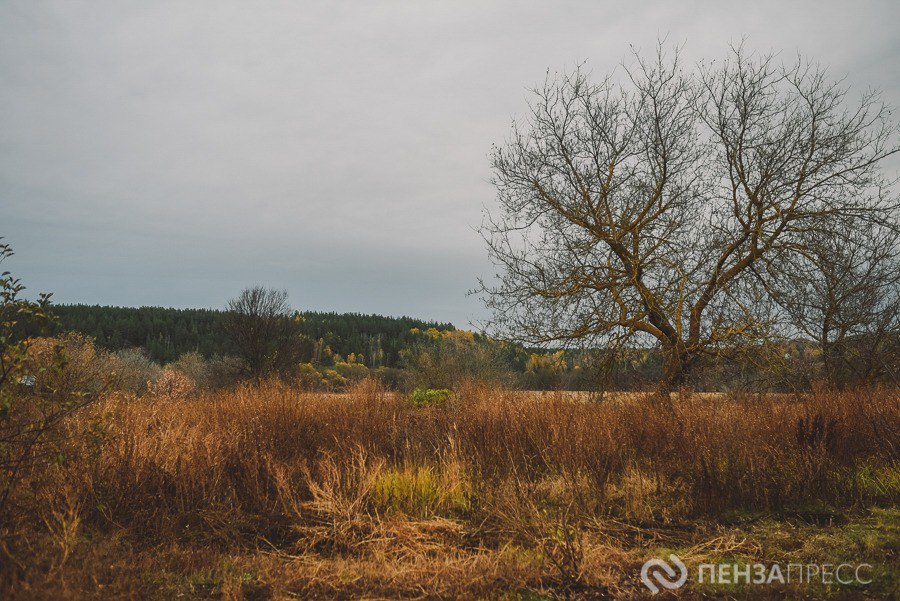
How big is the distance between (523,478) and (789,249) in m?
7.43

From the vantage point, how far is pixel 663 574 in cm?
456

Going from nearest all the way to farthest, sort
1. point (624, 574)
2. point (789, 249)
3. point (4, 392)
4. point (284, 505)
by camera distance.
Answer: point (4, 392), point (624, 574), point (284, 505), point (789, 249)

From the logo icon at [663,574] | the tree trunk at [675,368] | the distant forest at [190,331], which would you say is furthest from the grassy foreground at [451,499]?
the distant forest at [190,331]

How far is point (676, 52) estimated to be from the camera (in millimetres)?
11086

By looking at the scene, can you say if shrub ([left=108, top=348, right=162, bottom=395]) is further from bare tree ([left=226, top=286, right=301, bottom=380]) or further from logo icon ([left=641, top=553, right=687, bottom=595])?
logo icon ([left=641, top=553, right=687, bottom=595])

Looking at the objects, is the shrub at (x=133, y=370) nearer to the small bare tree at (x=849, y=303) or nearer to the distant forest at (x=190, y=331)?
the small bare tree at (x=849, y=303)

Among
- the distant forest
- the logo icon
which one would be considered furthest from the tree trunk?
the distant forest

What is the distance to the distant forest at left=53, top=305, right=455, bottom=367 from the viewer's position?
2539 inches

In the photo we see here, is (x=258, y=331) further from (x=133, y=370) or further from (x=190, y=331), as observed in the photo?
(x=190, y=331)

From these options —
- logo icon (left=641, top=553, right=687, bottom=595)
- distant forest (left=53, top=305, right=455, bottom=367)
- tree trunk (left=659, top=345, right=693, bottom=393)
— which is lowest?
logo icon (left=641, top=553, right=687, bottom=595)

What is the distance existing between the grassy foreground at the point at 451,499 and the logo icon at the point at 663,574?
4.3 inches

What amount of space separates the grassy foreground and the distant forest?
176 ft

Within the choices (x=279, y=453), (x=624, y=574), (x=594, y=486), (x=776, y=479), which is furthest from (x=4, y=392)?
(x=776, y=479)

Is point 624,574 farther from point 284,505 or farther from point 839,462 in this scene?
point 839,462
